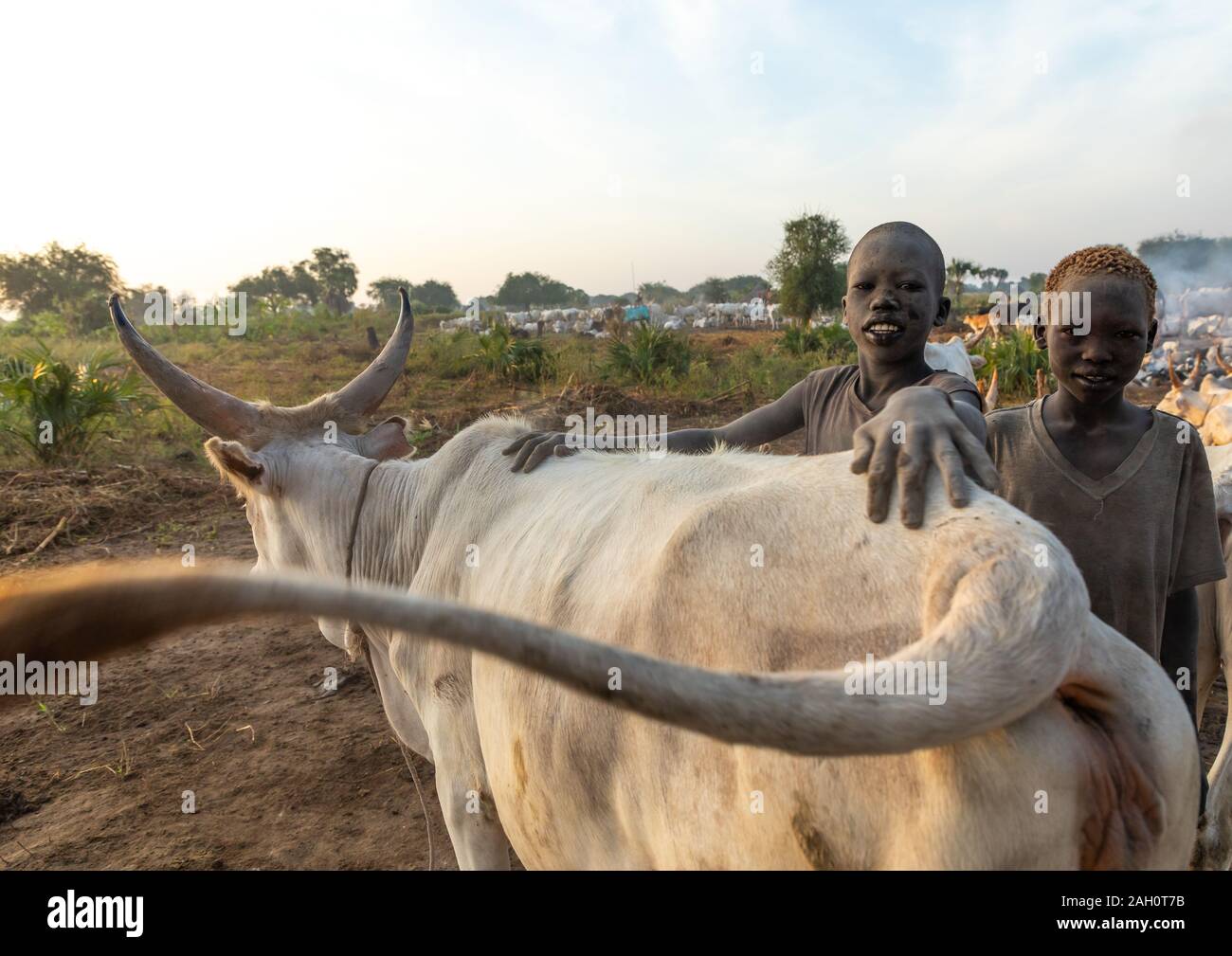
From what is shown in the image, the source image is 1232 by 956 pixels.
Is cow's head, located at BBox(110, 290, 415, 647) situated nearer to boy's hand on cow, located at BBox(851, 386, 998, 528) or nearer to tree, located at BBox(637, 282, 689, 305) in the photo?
boy's hand on cow, located at BBox(851, 386, 998, 528)

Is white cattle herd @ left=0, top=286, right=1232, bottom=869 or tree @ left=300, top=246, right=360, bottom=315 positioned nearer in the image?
white cattle herd @ left=0, top=286, right=1232, bottom=869

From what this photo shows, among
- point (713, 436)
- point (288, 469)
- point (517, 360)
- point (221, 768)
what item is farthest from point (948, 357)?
point (517, 360)

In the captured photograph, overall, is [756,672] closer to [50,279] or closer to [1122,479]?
[1122,479]

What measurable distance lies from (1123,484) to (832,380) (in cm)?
98

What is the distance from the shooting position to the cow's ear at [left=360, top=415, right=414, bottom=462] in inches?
137

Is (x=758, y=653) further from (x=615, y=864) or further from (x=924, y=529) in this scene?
(x=615, y=864)

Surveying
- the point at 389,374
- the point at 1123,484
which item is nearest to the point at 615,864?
the point at 1123,484

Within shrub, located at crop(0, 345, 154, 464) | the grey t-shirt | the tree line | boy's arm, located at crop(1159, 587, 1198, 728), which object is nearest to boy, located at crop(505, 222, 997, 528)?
the grey t-shirt

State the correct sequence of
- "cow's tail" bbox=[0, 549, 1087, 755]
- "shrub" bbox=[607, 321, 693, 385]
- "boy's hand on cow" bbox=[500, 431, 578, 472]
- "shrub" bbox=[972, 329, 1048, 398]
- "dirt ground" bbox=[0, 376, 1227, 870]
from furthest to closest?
"shrub" bbox=[607, 321, 693, 385]
"shrub" bbox=[972, 329, 1048, 398]
"dirt ground" bbox=[0, 376, 1227, 870]
"boy's hand on cow" bbox=[500, 431, 578, 472]
"cow's tail" bbox=[0, 549, 1087, 755]

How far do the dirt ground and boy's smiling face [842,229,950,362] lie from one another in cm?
292

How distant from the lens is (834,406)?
2.67 metres

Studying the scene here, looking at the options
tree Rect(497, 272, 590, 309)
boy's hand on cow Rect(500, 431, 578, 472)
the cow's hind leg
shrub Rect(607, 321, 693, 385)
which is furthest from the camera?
tree Rect(497, 272, 590, 309)

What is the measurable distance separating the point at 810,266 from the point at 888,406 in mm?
34784

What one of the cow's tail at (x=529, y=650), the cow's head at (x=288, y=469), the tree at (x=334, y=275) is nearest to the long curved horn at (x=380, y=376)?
the cow's head at (x=288, y=469)
